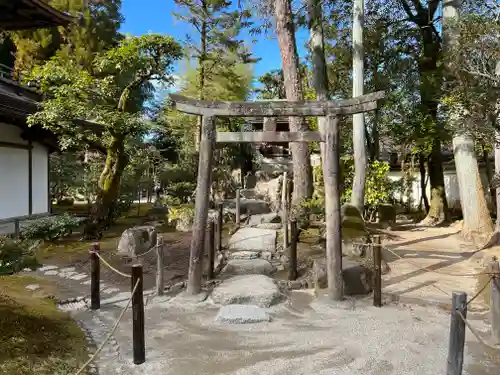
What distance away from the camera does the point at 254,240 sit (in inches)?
437

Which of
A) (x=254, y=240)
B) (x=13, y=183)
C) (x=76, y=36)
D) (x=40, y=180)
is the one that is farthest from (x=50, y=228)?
(x=76, y=36)

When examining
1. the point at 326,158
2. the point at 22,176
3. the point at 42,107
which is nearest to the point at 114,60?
the point at 42,107

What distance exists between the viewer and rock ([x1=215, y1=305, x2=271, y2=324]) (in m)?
5.71

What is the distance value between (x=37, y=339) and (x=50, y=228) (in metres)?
8.04

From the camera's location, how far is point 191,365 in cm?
439

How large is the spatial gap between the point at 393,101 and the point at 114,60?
1121 cm

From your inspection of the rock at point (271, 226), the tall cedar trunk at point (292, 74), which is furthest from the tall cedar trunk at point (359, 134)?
the rock at point (271, 226)

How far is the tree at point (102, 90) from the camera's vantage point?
10.9 meters

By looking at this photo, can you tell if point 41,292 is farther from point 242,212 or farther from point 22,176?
point 242,212

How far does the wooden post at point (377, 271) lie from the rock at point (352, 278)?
21.4 inches

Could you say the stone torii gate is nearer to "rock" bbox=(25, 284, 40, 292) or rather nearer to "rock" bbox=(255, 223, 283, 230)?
"rock" bbox=(25, 284, 40, 292)

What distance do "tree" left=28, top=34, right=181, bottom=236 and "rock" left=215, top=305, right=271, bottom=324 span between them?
737 centimetres

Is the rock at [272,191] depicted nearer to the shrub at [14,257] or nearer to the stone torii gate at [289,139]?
the stone torii gate at [289,139]

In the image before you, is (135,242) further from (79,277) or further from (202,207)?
(202,207)
